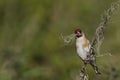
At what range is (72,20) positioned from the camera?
13430 millimetres

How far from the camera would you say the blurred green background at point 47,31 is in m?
11.4

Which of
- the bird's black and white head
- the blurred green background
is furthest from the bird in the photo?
the blurred green background

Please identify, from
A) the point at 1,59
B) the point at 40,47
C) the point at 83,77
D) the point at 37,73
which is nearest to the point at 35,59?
the point at 40,47

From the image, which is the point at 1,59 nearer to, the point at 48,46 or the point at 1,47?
the point at 1,47

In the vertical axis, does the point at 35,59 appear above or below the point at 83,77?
below

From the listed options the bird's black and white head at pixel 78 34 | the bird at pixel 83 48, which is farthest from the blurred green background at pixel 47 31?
the bird's black and white head at pixel 78 34

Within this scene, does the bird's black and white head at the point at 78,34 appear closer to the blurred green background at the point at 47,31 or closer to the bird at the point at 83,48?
the bird at the point at 83,48

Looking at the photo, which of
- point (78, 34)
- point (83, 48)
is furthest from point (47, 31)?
point (78, 34)

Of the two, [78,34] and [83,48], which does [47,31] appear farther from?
[78,34]

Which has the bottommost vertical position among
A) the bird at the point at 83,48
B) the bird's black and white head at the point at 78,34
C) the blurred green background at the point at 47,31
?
the blurred green background at the point at 47,31

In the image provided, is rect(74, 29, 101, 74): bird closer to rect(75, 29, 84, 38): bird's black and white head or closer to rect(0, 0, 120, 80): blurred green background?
rect(75, 29, 84, 38): bird's black and white head

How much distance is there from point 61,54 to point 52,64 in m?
0.22

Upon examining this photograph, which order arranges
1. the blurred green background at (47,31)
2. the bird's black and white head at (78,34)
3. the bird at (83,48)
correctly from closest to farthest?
the bird at (83,48), the bird's black and white head at (78,34), the blurred green background at (47,31)

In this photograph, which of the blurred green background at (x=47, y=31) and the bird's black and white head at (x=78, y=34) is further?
the blurred green background at (x=47, y=31)
